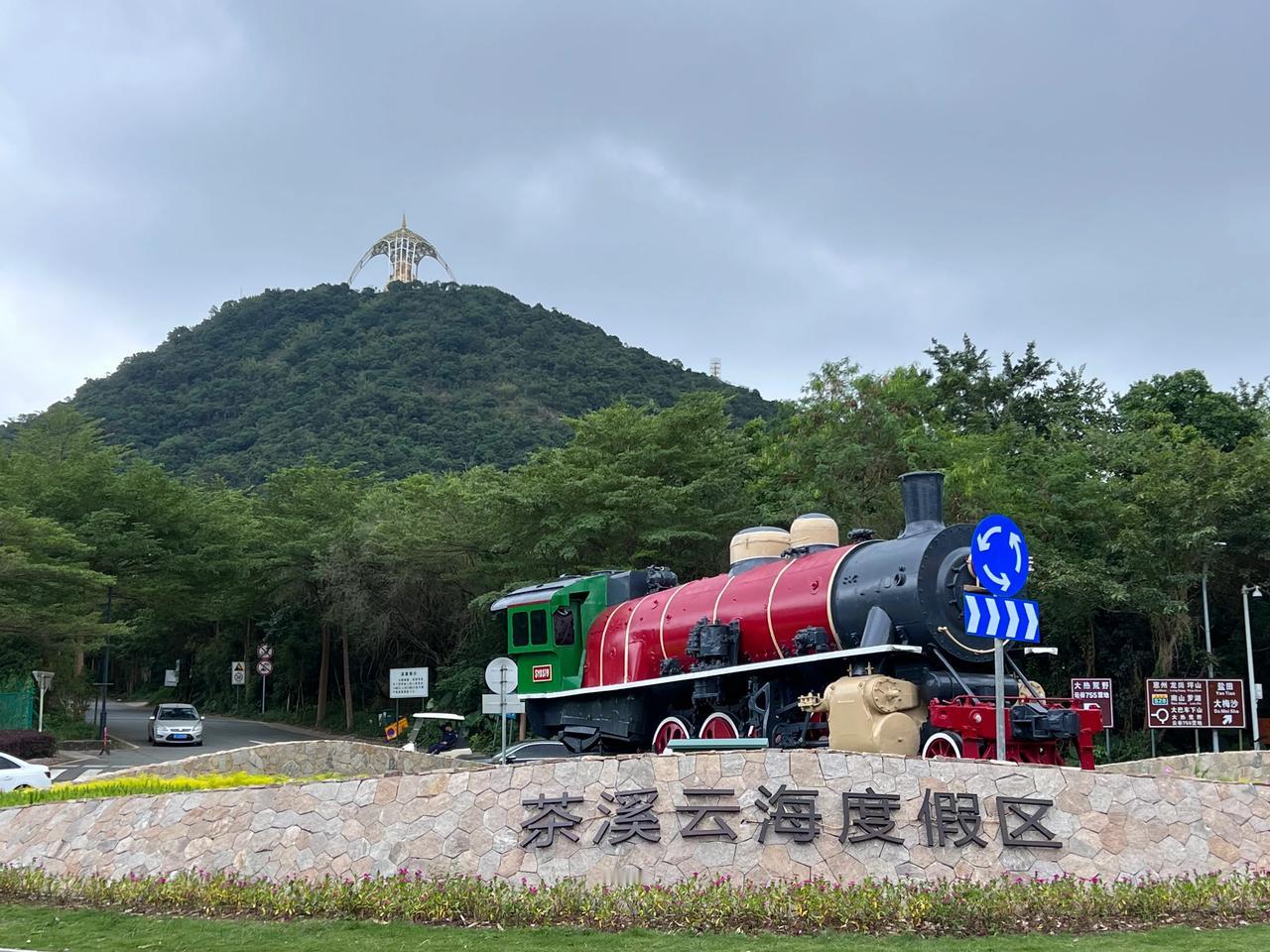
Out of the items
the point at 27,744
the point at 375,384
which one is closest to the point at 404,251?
the point at 375,384

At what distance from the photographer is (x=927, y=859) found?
9883 millimetres

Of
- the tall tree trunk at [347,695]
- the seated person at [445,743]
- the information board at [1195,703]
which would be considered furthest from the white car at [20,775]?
the information board at [1195,703]

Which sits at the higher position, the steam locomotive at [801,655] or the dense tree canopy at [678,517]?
the dense tree canopy at [678,517]

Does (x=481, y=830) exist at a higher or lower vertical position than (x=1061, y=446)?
lower

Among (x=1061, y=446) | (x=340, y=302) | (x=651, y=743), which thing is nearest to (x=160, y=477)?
(x=651, y=743)

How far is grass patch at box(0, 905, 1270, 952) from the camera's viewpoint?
8.34 metres

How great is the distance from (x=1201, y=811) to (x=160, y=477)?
105ft

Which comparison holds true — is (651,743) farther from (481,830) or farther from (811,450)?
(811,450)

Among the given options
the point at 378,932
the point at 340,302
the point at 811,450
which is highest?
the point at 340,302

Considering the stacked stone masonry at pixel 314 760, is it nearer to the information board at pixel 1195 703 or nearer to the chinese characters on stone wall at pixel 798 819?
the chinese characters on stone wall at pixel 798 819

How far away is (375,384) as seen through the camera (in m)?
79.6

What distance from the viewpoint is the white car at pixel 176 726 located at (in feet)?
108

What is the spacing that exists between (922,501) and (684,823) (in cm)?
622

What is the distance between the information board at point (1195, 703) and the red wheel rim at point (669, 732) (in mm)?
11395
